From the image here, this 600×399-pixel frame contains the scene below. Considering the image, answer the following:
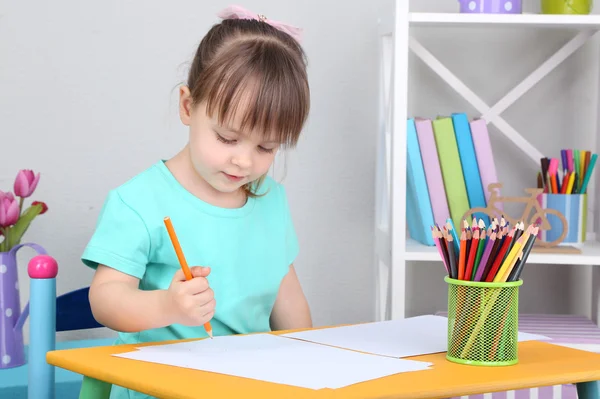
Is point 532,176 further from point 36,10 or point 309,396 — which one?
point 309,396

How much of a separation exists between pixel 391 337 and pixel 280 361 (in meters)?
0.20

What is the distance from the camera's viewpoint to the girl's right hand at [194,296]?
0.84 meters

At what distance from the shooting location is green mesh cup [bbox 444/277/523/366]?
0.81 meters

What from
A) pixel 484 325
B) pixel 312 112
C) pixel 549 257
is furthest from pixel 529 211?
pixel 484 325

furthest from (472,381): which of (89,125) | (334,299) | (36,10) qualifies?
(36,10)

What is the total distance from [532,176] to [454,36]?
0.35 metres

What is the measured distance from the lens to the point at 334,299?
5.98 feet

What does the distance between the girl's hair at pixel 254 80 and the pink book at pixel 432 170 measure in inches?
18.7

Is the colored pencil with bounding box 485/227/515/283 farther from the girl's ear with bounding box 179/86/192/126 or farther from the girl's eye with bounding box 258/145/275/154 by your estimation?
the girl's ear with bounding box 179/86/192/126

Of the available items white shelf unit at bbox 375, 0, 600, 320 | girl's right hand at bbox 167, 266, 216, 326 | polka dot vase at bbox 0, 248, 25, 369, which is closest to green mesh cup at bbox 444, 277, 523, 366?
girl's right hand at bbox 167, 266, 216, 326

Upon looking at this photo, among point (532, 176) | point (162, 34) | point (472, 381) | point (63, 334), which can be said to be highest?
point (162, 34)

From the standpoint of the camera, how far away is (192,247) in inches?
44.3

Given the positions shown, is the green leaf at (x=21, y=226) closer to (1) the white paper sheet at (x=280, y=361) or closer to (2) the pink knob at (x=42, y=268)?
(2) the pink knob at (x=42, y=268)

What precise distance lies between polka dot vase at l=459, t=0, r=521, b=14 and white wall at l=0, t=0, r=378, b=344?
0.31m
